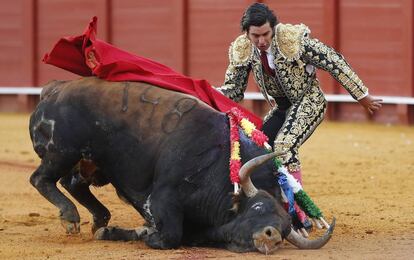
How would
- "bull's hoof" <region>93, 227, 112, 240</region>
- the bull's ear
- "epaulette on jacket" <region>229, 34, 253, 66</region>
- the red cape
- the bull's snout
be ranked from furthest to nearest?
"epaulette on jacket" <region>229, 34, 253, 66</region> < the red cape < "bull's hoof" <region>93, 227, 112, 240</region> < the bull's ear < the bull's snout

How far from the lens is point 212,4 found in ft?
40.7

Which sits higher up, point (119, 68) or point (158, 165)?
point (119, 68)

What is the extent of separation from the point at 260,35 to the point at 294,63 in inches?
12.1

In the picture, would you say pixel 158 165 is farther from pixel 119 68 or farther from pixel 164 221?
pixel 119 68

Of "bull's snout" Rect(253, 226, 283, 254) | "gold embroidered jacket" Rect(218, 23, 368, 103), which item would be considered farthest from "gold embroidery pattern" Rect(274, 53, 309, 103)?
"bull's snout" Rect(253, 226, 283, 254)

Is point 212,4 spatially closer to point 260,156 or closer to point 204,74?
point 204,74

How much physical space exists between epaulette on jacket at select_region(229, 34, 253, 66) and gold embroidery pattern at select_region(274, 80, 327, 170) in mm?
319

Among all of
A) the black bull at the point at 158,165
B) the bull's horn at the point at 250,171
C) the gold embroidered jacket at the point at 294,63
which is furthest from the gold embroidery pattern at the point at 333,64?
the bull's horn at the point at 250,171

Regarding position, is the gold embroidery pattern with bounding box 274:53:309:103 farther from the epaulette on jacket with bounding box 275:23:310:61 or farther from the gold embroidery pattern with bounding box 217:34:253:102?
the gold embroidery pattern with bounding box 217:34:253:102

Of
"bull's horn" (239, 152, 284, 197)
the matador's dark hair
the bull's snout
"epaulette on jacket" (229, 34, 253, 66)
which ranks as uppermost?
the matador's dark hair

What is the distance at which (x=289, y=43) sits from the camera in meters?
5.50

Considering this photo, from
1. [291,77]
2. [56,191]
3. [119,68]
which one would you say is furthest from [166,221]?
[291,77]

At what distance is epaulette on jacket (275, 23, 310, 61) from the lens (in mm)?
5500

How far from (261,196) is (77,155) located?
960 millimetres
